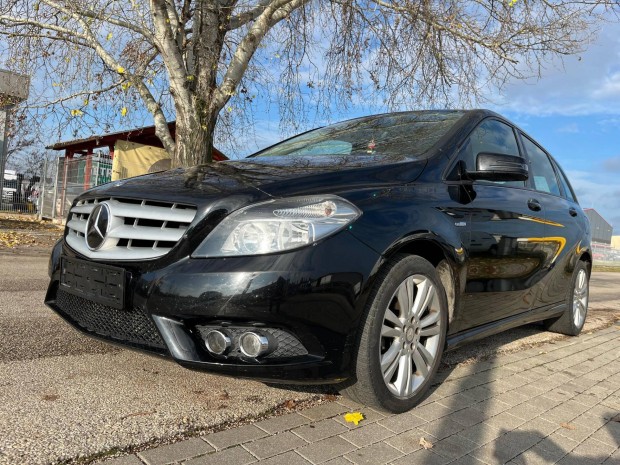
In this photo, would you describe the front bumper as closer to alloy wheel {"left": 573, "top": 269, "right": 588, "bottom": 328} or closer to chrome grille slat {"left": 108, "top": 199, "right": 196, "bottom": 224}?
chrome grille slat {"left": 108, "top": 199, "right": 196, "bottom": 224}

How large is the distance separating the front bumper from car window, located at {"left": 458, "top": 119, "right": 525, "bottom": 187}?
4.56ft

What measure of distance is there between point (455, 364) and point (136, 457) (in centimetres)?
238

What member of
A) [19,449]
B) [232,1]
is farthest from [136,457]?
[232,1]

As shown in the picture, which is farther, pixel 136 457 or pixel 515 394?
pixel 515 394

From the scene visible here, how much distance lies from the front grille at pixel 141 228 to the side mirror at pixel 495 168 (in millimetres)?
1775

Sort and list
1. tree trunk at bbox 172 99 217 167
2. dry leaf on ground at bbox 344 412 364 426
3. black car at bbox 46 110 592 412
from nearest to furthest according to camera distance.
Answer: black car at bbox 46 110 592 412 < dry leaf on ground at bbox 344 412 364 426 < tree trunk at bbox 172 99 217 167

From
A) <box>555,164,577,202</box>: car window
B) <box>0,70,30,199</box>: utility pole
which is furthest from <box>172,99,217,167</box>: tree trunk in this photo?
<box>555,164,577,202</box>: car window

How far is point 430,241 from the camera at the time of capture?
2703mm

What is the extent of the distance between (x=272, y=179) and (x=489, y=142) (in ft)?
6.40

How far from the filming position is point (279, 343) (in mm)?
2148

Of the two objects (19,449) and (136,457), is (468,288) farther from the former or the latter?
(19,449)

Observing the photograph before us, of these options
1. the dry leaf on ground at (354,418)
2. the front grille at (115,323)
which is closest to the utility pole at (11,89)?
the front grille at (115,323)

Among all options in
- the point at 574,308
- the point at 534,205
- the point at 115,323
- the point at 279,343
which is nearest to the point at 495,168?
the point at 534,205

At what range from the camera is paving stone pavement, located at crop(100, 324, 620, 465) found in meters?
2.08
